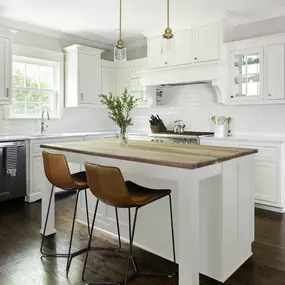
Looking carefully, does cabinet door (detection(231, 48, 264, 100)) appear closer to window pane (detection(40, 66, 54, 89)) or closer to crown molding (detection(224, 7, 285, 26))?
crown molding (detection(224, 7, 285, 26))

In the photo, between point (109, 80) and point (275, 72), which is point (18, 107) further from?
point (275, 72)

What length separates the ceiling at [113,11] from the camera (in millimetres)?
3893

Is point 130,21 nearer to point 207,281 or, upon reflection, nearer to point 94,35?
point 94,35

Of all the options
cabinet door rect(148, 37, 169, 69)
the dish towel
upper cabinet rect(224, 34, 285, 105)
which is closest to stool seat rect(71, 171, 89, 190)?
the dish towel

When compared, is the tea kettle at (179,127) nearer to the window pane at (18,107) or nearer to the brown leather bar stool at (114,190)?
the window pane at (18,107)

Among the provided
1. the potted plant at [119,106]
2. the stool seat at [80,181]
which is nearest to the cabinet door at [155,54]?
the potted plant at [119,106]

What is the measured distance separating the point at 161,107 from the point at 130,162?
353 cm

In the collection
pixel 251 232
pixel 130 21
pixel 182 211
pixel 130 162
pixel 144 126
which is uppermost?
pixel 130 21

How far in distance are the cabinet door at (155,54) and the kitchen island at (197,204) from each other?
2.61 metres

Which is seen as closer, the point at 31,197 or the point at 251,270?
the point at 251,270

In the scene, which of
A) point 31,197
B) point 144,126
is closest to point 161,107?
point 144,126

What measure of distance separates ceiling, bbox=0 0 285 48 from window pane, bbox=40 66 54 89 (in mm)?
690

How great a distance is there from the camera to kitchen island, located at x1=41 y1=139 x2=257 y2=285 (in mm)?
1921

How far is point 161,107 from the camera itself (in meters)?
5.64
